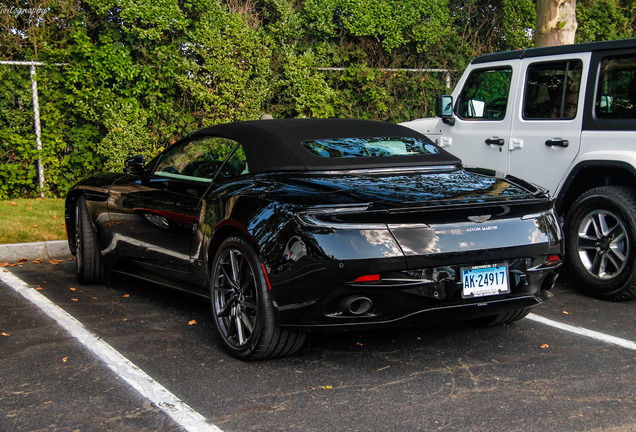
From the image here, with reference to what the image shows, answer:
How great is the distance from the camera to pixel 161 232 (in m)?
5.34

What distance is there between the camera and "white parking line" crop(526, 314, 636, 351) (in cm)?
468

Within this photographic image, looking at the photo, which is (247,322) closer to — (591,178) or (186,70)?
(591,178)

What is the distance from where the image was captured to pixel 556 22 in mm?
10594

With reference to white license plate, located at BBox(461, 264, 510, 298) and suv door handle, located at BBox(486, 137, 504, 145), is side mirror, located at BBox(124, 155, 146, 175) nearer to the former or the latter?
white license plate, located at BBox(461, 264, 510, 298)

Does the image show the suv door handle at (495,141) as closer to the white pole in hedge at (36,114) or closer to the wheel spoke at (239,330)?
the wheel spoke at (239,330)

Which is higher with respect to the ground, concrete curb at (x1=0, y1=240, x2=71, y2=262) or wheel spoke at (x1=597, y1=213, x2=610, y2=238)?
wheel spoke at (x1=597, y1=213, x2=610, y2=238)

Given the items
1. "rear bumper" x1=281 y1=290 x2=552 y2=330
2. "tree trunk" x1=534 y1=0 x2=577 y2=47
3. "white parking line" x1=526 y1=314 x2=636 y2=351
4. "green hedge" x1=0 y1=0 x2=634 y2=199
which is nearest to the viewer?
"rear bumper" x1=281 y1=290 x2=552 y2=330

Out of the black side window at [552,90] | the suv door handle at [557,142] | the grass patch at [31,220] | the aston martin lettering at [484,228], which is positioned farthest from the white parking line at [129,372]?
the black side window at [552,90]

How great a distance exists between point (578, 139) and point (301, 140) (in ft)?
8.75

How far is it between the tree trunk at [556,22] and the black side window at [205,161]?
270 inches

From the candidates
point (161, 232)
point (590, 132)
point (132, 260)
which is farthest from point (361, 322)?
point (590, 132)

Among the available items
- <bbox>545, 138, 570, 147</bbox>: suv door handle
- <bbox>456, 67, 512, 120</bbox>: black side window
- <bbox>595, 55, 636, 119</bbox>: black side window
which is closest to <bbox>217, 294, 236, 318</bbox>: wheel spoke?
<bbox>545, 138, 570, 147</bbox>: suv door handle

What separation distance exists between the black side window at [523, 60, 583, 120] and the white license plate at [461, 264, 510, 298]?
9.03 feet

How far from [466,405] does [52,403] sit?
206cm
